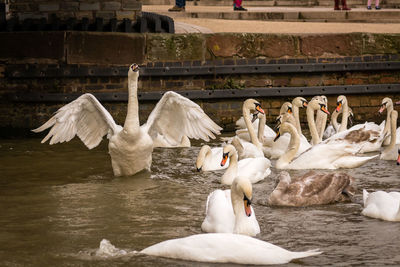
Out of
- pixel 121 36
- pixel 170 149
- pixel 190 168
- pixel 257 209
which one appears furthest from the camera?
pixel 121 36

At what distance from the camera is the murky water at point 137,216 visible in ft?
25.1

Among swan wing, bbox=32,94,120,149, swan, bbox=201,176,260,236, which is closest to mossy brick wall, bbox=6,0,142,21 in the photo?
swan wing, bbox=32,94,120,149

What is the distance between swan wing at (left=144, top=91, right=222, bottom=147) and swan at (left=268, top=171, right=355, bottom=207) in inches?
102

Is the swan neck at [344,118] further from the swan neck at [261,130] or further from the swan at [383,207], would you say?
the swan at [383,207]

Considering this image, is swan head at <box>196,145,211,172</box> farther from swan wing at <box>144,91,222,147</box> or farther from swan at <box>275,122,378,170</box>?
swan at <box>275,122,378,170</box>

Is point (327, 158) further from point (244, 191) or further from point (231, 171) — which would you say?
point (244, 191)

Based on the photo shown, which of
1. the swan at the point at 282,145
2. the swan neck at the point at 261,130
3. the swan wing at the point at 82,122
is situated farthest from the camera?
the swan neck at the point at 261,130

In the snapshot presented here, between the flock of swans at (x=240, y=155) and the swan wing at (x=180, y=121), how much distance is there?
0.04ft

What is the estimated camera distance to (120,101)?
1536 centimetres

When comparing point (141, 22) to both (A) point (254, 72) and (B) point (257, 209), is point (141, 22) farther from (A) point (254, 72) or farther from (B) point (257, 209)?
(B) point (257, 209)

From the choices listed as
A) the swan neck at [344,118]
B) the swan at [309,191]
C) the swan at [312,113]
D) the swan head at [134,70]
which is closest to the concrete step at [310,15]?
the swan neck at [344,118]

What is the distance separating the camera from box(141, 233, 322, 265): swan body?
7.16 m

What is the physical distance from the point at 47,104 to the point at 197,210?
21.8ft


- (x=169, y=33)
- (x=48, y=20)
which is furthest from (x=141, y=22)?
(x=48, y=20)
